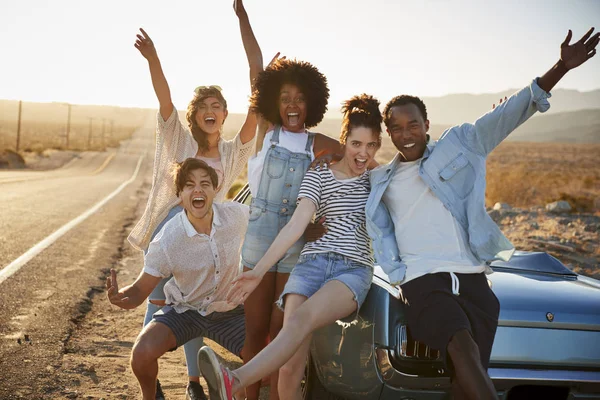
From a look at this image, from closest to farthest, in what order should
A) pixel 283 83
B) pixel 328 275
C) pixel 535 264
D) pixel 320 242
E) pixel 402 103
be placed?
pixel 328 275 < pixel 320 242 < pixel 402 103 < pixel 283 83 < pixel 535 264

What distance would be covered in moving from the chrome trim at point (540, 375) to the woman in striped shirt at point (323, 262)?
2.47 feet

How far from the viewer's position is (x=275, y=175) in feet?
12.7

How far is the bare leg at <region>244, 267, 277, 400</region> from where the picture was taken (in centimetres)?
377

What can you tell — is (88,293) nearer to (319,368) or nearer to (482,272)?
(319,368)

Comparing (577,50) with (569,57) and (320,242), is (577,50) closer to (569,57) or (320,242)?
(569,57)

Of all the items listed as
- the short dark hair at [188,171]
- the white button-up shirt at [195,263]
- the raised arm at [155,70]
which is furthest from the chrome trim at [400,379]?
the raised arm at [155,70]

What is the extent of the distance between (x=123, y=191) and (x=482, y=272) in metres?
19.8

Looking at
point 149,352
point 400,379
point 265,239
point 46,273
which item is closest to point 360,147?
point 265,239

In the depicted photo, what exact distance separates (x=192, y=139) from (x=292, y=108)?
1.10 m

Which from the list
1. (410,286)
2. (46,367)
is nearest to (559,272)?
(410,286)

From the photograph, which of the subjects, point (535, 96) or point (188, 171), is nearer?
point (535, 96)

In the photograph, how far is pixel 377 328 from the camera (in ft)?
10.5

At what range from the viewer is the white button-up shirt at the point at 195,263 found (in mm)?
3895

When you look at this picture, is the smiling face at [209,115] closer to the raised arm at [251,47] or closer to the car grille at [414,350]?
the raised arm at [251,47]
